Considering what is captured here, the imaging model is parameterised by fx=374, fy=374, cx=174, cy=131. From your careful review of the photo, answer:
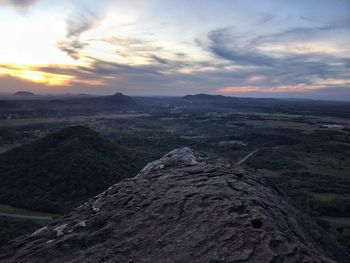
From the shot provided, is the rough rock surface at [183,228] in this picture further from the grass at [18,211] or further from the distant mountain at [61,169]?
the distant mountain at [61,169]

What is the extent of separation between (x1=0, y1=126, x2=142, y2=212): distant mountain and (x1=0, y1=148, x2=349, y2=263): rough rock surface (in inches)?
1371

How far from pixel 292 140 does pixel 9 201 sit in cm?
10061

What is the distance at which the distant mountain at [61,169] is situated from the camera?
4775 cm

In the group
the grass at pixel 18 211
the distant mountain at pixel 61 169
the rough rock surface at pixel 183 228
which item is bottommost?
the grass at pixel 18 211

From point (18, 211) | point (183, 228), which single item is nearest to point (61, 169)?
point (18, 211)

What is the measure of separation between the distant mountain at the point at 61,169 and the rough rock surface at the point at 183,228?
34.8 m

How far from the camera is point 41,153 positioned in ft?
194

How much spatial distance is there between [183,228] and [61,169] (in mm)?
47958

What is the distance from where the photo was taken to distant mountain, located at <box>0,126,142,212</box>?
4775cm

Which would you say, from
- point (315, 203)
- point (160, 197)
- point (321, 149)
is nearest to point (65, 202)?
point (315, 203)

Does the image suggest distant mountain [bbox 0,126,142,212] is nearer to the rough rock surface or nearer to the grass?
the grass

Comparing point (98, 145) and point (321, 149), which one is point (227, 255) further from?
point (321, 149)

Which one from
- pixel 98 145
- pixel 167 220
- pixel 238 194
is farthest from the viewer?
pixel 98 145

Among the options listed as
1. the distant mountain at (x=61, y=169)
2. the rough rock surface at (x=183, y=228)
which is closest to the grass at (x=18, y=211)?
the distant mountain at (x=61, y=169)
